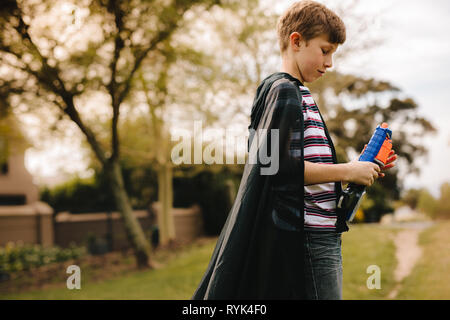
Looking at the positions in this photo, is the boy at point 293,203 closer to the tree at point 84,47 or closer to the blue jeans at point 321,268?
the blue jeans at point 321,268

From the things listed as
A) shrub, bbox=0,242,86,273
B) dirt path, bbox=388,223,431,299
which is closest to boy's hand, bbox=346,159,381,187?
dirt path, bbox=388,223,431,299

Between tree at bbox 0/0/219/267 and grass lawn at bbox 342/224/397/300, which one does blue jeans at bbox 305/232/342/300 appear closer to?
grass lawn at bbox 342/224/397/300

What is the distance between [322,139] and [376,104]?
2530 centimetres

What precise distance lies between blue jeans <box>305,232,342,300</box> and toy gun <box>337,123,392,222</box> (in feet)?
0.45

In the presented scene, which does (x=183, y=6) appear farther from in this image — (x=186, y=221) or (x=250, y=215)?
(x=186, y=221)

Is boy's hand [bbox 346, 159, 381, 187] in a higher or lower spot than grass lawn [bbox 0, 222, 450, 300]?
higher

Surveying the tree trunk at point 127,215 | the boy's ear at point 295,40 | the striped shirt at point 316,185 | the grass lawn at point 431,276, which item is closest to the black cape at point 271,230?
the striped shirt at point 316,185

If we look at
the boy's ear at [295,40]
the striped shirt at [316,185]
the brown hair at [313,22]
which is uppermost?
the brown hair at [313,22]

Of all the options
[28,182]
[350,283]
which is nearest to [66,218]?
→ [28,182]

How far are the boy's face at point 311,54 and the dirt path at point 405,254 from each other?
15.7ft

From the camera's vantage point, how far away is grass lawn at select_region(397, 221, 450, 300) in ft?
18.3

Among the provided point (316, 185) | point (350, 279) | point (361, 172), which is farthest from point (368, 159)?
point (350, 279)

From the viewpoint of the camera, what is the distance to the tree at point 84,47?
7.59 metres

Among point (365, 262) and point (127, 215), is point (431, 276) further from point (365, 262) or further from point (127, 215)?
point (127, 215)
